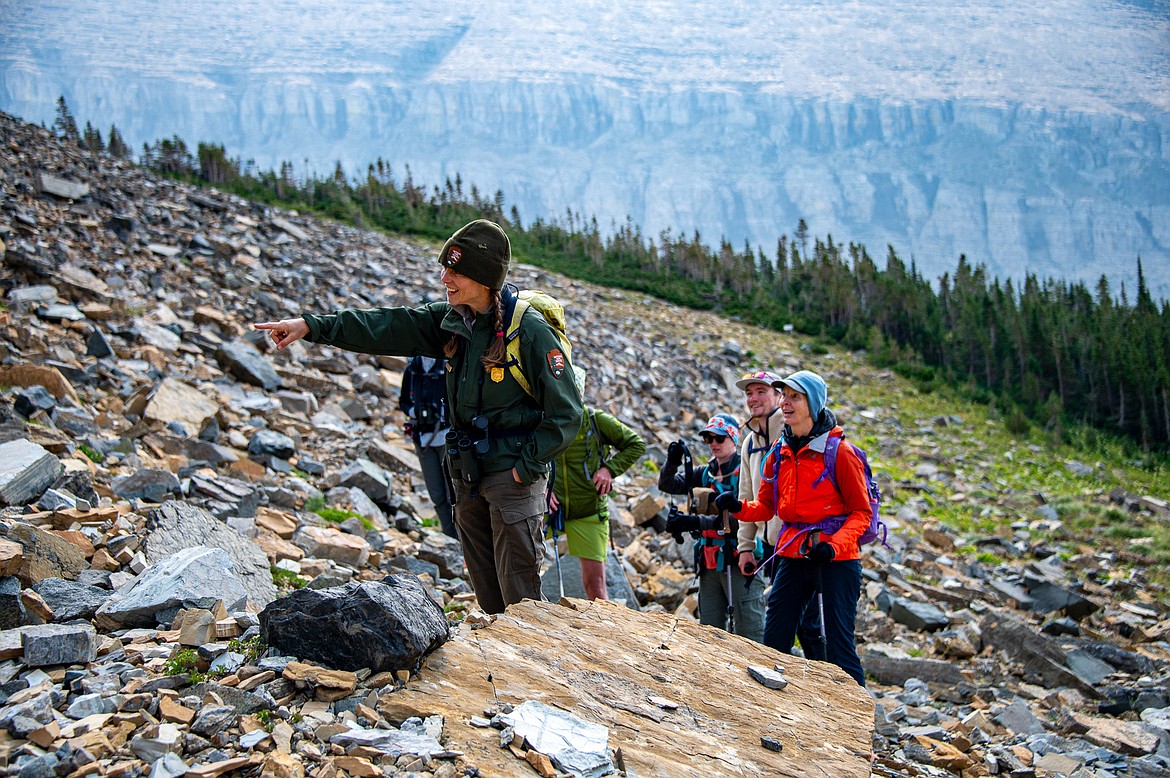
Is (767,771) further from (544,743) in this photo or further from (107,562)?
(107,562)

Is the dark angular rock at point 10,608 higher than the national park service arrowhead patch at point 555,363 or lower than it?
lower

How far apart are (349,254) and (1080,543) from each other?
967 inches

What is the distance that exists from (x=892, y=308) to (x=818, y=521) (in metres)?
69.1

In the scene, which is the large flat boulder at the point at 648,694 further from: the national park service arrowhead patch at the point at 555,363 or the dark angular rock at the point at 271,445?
the dark angular rock at the point at 271,445

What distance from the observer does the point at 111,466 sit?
8.06 metres

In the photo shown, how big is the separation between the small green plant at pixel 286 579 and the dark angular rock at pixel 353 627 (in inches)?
113

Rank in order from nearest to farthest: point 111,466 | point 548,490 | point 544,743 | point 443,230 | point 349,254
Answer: point 544,743 → point 548,490 → point 111,466 → point 349,254 → point 443,230

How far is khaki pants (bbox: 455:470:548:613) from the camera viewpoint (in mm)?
4406

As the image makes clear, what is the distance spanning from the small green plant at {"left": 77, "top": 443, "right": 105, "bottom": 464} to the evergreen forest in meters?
41.6

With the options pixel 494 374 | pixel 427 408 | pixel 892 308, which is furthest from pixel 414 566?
pixel 892 308

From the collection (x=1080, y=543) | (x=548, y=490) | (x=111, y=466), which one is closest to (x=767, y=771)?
(x=548, y=490)

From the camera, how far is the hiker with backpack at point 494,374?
429 cm

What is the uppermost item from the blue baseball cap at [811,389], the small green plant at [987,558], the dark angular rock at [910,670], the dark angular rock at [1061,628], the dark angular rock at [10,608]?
the blue baseball cap at [811,389]

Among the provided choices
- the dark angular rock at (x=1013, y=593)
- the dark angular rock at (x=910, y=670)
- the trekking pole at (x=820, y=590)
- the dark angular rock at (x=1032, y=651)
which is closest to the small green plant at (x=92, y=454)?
the trekking pole at (x=820, y=590)
